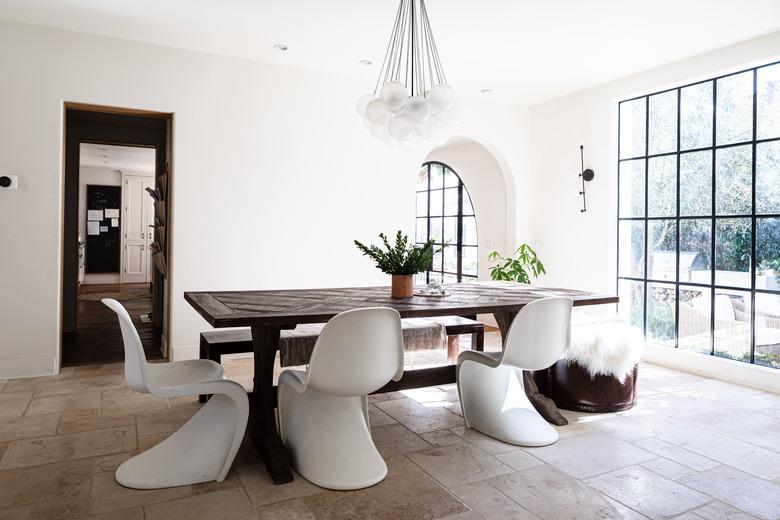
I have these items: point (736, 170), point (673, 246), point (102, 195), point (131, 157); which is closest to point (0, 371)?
point (673, 246)

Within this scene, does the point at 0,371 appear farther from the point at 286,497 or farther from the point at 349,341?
the point at 349,341

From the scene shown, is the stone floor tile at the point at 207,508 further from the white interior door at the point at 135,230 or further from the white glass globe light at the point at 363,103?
the white interior door at the point at 135,230

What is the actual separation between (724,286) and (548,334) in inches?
93.7

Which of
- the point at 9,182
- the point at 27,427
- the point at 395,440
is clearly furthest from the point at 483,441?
the point at 9,182

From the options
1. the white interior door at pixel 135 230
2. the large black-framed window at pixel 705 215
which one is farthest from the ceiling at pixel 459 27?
the white interior door at pixel 135 230

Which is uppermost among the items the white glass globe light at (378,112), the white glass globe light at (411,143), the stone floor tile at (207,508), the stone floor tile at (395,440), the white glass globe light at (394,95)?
the white glass globe light at (394,95)

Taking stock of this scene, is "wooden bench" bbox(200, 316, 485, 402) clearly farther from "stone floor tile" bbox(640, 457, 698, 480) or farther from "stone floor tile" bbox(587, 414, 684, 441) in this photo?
"stone floor tile" bbox(640, 457, 698, 480)

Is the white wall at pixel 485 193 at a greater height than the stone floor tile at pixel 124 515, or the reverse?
the white wall at pixel 485 193

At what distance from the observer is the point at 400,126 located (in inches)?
120

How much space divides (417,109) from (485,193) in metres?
4.21

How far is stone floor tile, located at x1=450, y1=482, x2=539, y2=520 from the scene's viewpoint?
2127 millimetres

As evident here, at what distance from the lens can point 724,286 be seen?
433 centimetres

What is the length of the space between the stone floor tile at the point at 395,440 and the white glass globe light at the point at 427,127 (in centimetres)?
166

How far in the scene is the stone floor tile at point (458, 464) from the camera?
2.46m
